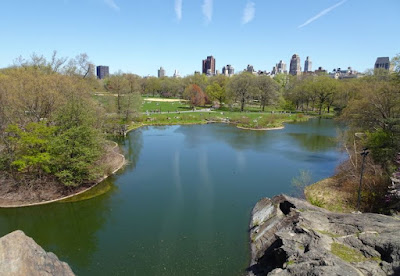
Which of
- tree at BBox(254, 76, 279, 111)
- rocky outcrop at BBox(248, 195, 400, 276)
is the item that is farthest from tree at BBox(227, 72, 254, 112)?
rocky outcrop at BBox(248, 195, 400, 276)

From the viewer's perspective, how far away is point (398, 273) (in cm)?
804

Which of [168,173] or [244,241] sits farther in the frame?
[168,173]

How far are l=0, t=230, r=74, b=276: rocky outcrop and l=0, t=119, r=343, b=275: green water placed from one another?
90.6 inches

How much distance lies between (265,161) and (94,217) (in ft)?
60.2

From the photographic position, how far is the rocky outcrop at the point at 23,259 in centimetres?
948

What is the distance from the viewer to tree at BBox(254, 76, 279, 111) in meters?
72.6

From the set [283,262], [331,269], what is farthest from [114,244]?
[331,269]

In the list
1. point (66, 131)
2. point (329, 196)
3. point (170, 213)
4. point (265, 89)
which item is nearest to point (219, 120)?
point (265, 89)

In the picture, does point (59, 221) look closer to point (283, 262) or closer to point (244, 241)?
point (244, 241)

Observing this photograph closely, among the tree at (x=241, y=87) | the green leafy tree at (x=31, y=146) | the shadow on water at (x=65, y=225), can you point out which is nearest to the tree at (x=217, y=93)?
the tree at (x=241, y=87)

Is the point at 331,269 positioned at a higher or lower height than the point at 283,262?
higher

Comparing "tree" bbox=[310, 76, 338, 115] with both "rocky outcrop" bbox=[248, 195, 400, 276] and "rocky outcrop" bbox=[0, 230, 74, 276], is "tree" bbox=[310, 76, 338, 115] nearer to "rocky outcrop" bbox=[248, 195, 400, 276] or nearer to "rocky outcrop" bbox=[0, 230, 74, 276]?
"rocky outcrop" bbox=[248, 195, 400, 276]

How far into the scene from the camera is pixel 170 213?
17969 mm

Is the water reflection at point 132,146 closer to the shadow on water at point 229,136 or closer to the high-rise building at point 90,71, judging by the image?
the shadow on water at point 229,136
